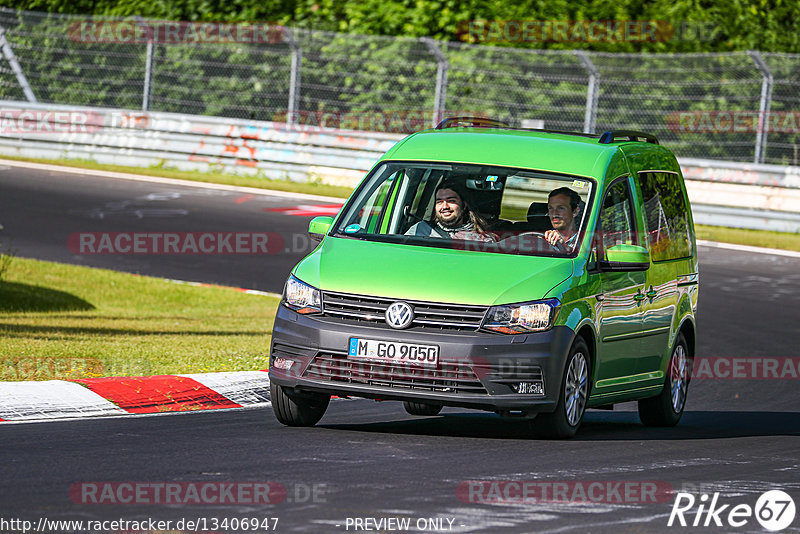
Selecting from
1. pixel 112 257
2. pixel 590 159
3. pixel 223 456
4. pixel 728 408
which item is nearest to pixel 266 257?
pixel 112 257

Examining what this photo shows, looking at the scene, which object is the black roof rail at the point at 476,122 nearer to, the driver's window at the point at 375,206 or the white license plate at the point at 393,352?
the driver's window at the point at 375,206

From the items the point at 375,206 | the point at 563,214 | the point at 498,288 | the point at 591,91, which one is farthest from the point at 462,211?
the point at 591,91

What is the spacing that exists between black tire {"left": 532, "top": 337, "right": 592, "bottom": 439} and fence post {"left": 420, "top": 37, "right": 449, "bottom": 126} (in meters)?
16.9

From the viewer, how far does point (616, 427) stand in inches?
405

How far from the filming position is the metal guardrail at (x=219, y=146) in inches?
935

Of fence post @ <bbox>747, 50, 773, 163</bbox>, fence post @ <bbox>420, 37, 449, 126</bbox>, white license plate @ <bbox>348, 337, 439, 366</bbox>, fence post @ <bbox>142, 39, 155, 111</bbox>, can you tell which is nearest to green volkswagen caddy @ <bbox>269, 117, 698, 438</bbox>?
white license plate @ <bbox>348, 337, 439, 366</bbox>

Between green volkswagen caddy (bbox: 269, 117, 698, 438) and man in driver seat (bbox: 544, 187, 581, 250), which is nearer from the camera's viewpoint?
green volkswagen caddy (bbox: 269, 117, 698, 438)

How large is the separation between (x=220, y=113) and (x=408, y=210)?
18.6 meters

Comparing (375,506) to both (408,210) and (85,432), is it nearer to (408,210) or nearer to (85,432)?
(85,432)

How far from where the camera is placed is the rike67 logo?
21.6 ft

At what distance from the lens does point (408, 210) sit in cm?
979

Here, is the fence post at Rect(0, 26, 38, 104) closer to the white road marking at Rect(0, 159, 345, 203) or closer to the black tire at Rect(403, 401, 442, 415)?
the white road marking at Rect(0, 159, 345, 203)

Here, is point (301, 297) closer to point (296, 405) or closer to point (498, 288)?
point (296, 405)

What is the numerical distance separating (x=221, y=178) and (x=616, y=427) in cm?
1680
